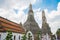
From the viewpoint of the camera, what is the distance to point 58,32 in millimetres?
76062

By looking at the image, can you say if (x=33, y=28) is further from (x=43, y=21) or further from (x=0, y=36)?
(x=0, y=36)

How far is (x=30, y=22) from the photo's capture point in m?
90.0

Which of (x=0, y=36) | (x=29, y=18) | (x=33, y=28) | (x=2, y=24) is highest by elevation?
(x=29, y=18)

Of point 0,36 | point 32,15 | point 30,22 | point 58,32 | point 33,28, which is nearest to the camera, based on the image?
point 0,36

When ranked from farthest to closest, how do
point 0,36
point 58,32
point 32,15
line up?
point 32,15, point 58,32, point 0,36

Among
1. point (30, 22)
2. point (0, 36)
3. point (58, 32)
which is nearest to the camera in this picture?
point (0, 36)

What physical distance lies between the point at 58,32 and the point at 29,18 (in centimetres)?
2290

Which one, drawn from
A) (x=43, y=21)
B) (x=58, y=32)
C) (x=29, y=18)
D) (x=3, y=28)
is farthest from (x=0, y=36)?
(x=43, y=21)

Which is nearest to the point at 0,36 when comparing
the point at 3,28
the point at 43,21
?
the point at 3,28

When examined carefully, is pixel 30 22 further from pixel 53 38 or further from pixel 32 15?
pixel 53 38

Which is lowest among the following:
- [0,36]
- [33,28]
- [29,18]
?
[0,36]

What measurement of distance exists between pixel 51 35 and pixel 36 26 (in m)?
10.8

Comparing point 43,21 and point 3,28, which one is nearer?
point 3,28

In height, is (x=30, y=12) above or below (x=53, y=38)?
above
